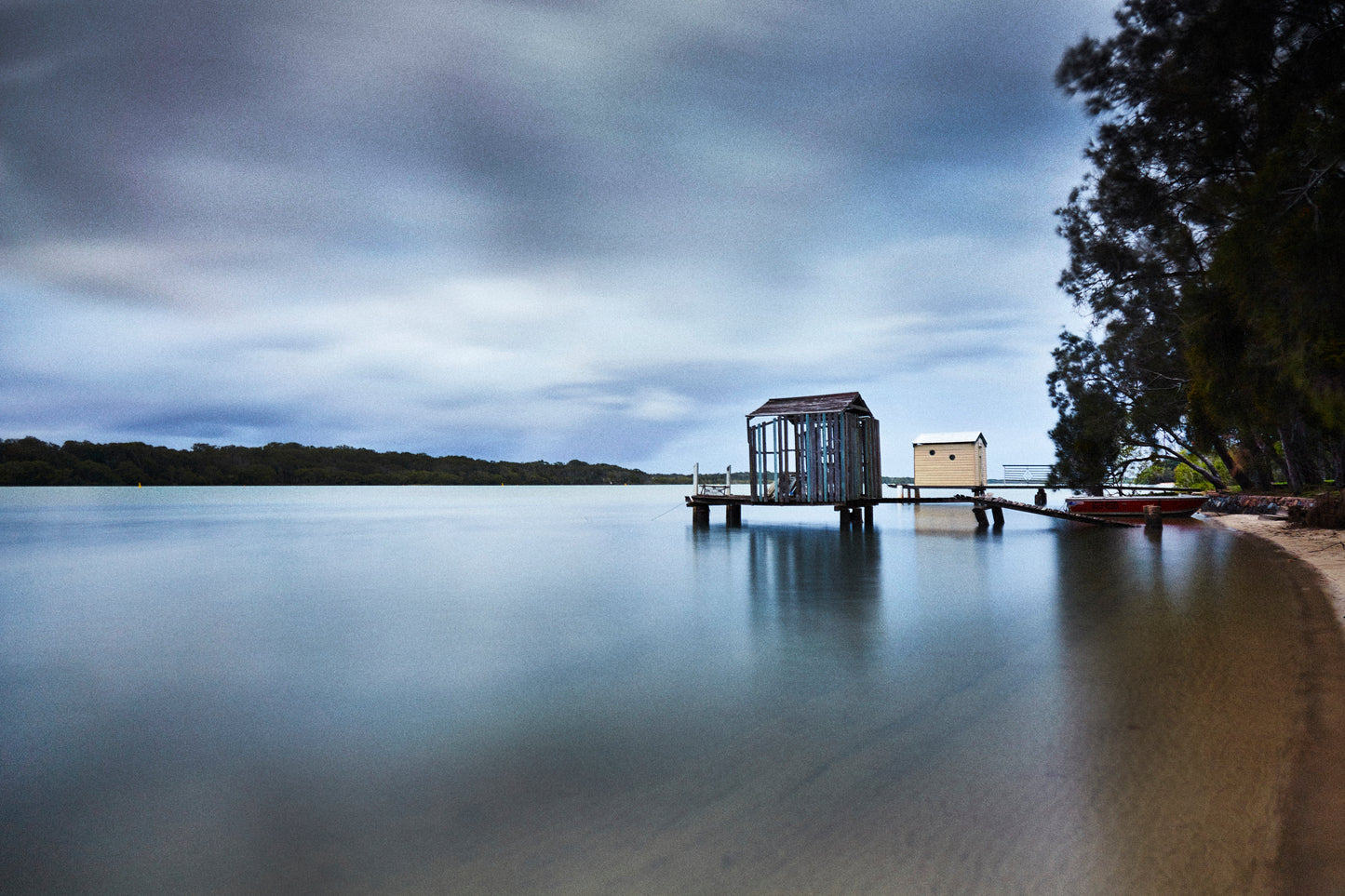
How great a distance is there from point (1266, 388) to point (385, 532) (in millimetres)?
31639

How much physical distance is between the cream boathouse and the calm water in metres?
25.3

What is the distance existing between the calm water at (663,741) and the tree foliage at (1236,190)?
4311mm

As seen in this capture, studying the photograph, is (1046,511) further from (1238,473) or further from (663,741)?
(663,741)

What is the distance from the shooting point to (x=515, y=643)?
9617mm

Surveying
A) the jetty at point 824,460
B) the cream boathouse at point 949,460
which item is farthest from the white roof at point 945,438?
the jetty at point 824,460

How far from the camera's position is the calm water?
3.71 m

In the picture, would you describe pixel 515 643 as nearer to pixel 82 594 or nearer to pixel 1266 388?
pixel 82 594

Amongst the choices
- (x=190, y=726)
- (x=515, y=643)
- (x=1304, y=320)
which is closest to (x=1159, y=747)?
(x=515, y=643)

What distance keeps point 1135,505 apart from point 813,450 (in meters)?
14.5

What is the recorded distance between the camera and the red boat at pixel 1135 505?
91.4 ft

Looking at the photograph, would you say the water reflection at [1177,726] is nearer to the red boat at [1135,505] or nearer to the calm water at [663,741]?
the calm water at [663,741]

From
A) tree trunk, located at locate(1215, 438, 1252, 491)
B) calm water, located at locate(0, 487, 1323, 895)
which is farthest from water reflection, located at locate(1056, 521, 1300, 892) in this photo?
tree trunk, located at locate(1215, 438, 1252, 491)

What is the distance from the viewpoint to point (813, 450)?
2528cm

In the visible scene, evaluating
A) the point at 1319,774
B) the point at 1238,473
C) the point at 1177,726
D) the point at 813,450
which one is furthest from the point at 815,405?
the point at 1238,473
